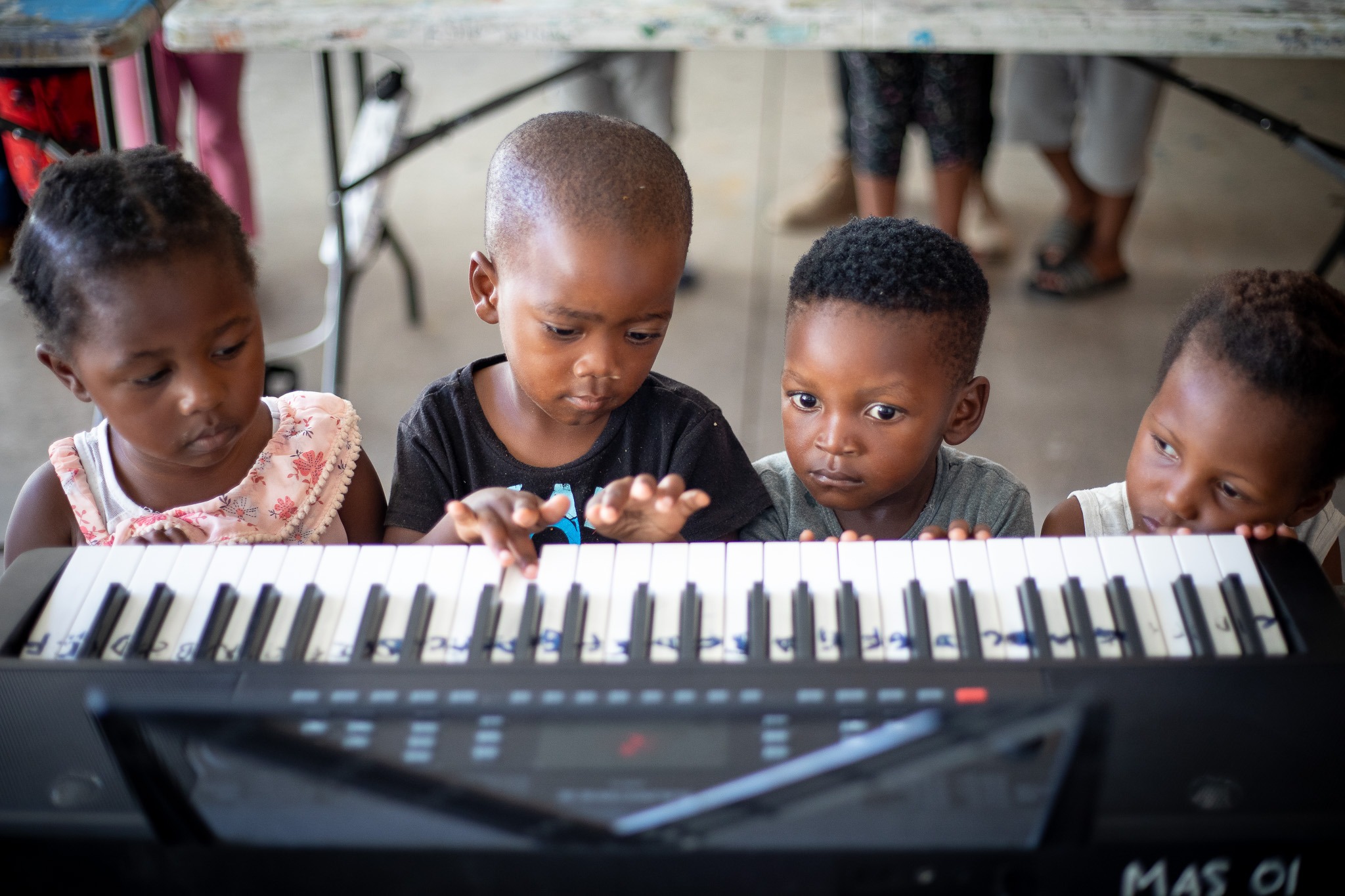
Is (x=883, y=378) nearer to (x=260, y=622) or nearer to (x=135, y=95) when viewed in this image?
(x=260, y=622)

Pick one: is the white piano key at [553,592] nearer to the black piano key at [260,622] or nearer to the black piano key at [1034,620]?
the black piano key at [260,622]

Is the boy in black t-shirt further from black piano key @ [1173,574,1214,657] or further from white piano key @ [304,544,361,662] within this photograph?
black piano key @ [1173,574,1214,657]

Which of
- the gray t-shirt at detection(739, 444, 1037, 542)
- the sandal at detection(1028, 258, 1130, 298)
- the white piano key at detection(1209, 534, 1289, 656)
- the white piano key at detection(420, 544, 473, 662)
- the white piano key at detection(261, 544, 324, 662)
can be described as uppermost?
the white piano key at detection(1209, 534, 1289, 656)

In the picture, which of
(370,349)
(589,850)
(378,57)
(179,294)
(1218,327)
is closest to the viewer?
(589,850)

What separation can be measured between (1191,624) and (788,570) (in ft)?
1.36

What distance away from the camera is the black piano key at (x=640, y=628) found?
1.16 meters

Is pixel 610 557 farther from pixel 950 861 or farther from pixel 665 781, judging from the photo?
pixel 950 861

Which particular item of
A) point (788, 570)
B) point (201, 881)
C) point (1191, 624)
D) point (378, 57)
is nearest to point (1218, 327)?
point (1191, 624)

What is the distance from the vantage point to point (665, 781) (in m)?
1.01

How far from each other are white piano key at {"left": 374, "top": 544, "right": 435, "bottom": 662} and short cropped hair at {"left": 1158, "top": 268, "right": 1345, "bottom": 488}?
1074 mm

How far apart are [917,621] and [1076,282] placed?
129 inches

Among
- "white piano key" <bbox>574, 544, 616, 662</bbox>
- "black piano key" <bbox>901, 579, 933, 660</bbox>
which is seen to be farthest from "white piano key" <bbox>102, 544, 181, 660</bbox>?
"black piano key" <bbox>901, 579, 933, 660</bbox>

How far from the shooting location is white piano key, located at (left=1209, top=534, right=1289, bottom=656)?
1169 millimetres

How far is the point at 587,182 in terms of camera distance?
156cm
